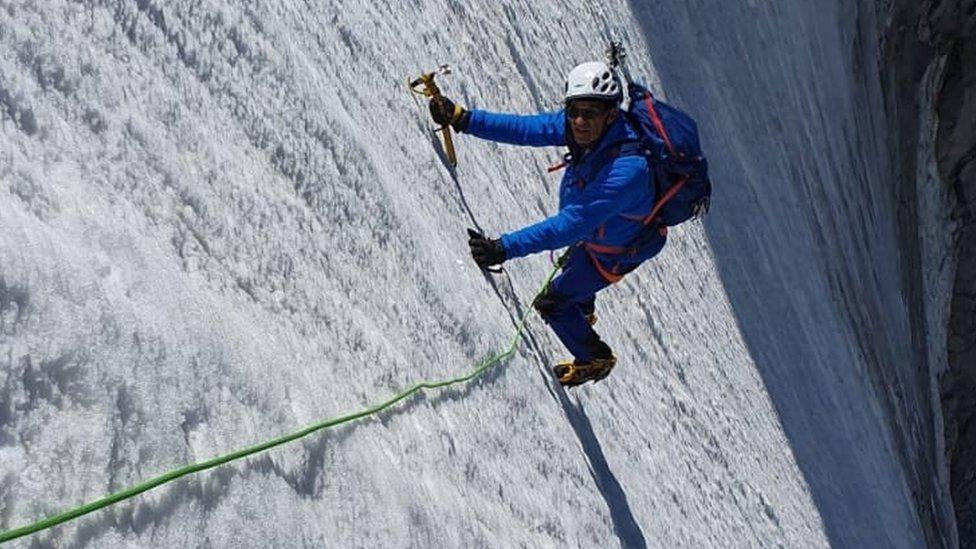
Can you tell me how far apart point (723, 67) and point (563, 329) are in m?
4.97

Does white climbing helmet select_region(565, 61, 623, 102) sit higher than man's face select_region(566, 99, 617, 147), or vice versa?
white climbing helmet select_region(565, 61, 623, 102)

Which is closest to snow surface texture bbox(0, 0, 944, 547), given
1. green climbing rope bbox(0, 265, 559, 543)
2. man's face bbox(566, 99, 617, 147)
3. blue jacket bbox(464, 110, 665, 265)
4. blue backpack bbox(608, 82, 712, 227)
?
green climbing rope bbox(0, 265, 559, 543)

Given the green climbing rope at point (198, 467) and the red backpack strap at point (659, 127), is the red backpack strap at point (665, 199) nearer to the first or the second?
the red backpack strap at point (659, 127)

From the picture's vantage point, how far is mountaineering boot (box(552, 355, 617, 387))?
419cm

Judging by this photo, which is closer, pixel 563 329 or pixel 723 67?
pixel 563 329

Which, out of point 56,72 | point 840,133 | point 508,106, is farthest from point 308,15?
point 840,133

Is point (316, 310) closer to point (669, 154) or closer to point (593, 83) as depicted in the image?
point (593, 83)

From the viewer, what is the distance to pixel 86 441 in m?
1.82

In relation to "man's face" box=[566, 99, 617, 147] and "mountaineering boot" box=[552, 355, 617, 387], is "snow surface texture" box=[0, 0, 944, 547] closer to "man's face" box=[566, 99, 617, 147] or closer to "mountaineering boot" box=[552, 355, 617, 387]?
"mountaineering boot" box=[552, 355, 617, 387]

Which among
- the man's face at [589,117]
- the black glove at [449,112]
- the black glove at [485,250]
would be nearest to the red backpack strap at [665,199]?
the man's face at [589,117]

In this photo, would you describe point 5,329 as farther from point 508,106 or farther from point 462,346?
point 508,106

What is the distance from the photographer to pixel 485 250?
11.9ft

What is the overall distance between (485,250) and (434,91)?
62 centimetres

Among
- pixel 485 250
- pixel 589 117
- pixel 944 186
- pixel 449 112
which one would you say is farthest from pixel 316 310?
pixel 944 186
